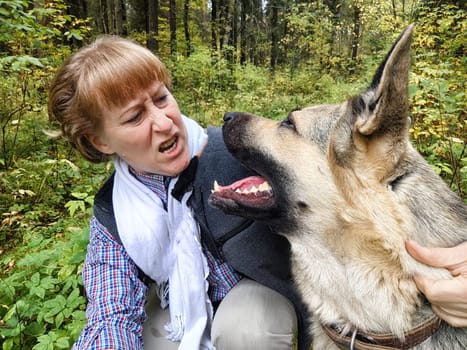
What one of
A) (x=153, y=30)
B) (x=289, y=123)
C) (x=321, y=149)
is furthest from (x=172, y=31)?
(x=321, y=149)

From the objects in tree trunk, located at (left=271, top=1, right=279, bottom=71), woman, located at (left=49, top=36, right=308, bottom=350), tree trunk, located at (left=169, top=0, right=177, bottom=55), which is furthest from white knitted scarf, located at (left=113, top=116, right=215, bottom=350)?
tree trunk, located at (left=271, top=1, right=279, bottom=71)

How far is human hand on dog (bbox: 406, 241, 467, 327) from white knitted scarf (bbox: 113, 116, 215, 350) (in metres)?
1.07

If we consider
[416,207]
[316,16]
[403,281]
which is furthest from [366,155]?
[316,16]

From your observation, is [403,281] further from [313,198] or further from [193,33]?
[193,33]

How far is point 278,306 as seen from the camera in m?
1.89

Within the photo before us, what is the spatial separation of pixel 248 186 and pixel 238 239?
0.29 meters

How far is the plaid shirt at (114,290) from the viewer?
168cm

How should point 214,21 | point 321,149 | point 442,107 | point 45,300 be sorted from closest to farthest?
point 321,149
point 45,300
point 442,107
point 214,21

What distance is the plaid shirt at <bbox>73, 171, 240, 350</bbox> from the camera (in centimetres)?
168

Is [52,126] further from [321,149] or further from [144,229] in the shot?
[321,149]

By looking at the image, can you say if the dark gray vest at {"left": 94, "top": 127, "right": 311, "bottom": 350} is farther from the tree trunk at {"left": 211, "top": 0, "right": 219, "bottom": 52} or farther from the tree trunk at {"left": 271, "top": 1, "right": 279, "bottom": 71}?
the tree trunk at {"left": 271, "top": 1, "right": 279, "bottom": 71}

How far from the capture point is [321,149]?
1704 mm

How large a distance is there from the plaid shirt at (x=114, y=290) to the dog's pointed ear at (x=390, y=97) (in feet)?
3.78

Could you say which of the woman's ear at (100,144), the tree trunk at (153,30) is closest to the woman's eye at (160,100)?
the woman's ear at (100,144)
